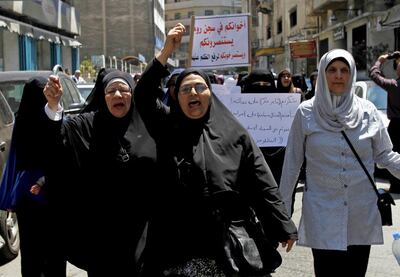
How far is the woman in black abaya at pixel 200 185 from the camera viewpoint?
3.04 metres

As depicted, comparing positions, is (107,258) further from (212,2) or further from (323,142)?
(212,2)

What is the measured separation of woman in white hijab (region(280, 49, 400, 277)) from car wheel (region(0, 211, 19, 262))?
3.26m

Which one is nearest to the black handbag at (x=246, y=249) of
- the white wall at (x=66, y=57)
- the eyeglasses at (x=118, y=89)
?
the eyeglasses at (x=118, y=89)

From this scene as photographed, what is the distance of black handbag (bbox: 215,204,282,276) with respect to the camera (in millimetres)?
3004

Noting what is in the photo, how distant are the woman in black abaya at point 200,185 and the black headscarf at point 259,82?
144 inches

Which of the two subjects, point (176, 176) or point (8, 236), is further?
point (8, 236)

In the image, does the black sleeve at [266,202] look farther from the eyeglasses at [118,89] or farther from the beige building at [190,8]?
the beige building at [190,8]

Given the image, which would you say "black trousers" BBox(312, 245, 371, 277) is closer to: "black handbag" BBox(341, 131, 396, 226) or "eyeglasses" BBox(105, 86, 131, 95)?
"black handbag" BBox(341, 131, 396, 226)

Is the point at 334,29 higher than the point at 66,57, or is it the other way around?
the point at 334,29

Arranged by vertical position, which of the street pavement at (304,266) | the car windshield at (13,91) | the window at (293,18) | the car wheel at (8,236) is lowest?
the street pavement at (304,266)

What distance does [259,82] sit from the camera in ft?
22.6

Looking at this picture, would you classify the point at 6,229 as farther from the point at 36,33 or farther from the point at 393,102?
the point at 36,33

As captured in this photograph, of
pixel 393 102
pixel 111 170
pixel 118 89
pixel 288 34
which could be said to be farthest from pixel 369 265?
pixel 288 34

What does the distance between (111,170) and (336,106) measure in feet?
4.49
